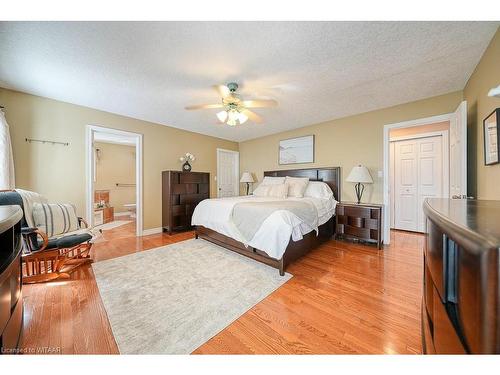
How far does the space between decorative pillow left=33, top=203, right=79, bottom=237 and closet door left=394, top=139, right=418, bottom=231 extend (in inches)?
234

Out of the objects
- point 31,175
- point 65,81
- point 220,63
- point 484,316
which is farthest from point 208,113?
point 484,316

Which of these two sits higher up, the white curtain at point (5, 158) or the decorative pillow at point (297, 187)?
the white curtain at point (5, 158)

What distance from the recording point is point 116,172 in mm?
6262

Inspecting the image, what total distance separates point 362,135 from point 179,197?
3905 millimetres

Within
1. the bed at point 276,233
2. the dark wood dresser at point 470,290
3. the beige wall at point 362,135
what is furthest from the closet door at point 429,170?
the dark wood dresser at point 470,290

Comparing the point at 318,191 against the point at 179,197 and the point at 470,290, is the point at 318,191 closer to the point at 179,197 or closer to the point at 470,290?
the point at 179,197

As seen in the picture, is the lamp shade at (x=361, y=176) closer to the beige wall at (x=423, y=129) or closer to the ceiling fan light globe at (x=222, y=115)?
the beige wall at (x=423, y=129)

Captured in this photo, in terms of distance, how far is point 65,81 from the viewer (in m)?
2.37

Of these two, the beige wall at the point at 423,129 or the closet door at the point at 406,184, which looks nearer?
the beige wall at the point at 423,129

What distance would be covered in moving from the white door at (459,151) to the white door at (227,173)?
4491mm

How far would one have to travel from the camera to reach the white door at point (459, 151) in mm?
2115

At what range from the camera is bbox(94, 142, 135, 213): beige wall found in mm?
5926

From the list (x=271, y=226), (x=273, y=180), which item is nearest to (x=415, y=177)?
(x=273, y=180)
